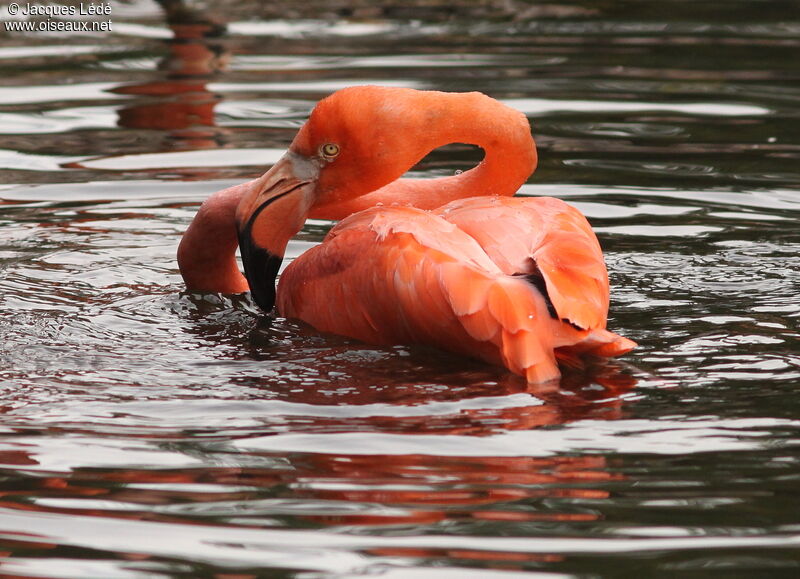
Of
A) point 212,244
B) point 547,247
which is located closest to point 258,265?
point 212,244

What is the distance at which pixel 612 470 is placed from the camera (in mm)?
3871

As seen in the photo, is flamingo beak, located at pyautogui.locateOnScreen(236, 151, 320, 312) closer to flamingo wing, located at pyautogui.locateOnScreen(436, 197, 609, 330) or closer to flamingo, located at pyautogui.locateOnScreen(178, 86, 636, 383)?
flamingo, located at pyautogui.locateOnScreen(178, 86, 636, 383)

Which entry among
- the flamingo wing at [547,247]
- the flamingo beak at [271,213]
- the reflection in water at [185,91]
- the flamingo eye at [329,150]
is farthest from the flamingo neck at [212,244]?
the reflection in water at [185,91]

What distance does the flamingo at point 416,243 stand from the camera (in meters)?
4.64

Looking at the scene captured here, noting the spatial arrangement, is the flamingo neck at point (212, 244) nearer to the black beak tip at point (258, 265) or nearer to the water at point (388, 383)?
the water at point (388, 383)

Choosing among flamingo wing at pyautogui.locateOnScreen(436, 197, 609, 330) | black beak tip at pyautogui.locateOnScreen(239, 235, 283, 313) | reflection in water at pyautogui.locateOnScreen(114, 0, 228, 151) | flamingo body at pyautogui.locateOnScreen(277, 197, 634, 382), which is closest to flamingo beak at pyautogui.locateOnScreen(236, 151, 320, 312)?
black beak tip at pyautogui.locateOnScreen(239, 235, 283, 313)

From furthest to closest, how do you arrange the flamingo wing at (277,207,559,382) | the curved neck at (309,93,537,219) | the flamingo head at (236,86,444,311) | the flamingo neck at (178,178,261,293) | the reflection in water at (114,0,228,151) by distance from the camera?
the reflection in water at (114,0,228,151), the flamingo neck at (178,178,261,293), the curved neck at (309,93,537,219), the flamingo head at (236,86,444,311), the flamingo wing at (277,207,559,382)

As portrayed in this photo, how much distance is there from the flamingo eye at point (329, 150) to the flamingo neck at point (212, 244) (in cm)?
47

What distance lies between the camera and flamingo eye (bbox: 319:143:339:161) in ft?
18.3

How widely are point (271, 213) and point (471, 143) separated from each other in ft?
3.13

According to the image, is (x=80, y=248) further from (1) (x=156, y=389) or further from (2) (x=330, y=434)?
(2) (x=330, y=434)

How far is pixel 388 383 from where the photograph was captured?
4.71 metres

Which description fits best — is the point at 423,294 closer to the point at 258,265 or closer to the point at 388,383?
the point at 388,383

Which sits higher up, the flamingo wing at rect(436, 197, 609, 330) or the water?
the flamingo wing at rect(436, 197, 609, 330)
